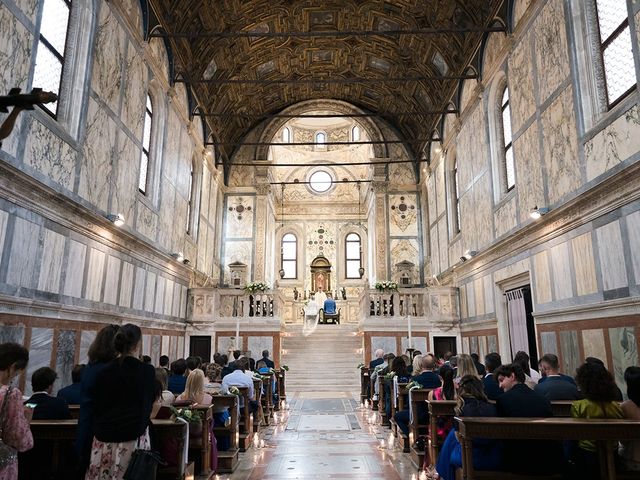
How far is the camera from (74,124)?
8.78 metres

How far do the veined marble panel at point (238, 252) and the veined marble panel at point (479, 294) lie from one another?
11.1 meters

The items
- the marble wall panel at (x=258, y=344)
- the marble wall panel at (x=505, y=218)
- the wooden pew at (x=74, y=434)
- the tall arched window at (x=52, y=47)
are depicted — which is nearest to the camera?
the wooden pew at (x=74, y=434)

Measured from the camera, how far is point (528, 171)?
10625mm

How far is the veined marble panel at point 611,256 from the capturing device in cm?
720

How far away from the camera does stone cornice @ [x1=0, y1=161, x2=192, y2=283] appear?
670 cm

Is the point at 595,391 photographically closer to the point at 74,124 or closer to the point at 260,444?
the point at 260,444

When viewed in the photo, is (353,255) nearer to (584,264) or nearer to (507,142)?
(507,142)

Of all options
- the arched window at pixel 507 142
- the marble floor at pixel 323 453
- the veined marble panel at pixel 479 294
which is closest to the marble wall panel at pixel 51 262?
the marble floor at pixel 323 453

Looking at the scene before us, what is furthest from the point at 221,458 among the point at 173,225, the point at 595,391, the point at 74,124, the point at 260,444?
the point at 173,225

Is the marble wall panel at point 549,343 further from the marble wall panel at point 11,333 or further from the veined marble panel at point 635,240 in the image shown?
the marble wall panel at point 11,333

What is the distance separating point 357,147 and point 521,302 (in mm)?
20649

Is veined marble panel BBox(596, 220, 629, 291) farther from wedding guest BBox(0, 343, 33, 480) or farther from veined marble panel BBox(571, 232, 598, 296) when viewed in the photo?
wedding guest BBox(0, 343, 33, 480)

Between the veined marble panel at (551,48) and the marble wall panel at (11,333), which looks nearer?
the marble wall panel at (11,333)

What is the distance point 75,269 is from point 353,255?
22.8m
